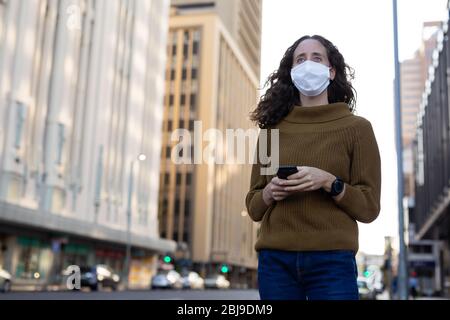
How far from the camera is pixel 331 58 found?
2.50m

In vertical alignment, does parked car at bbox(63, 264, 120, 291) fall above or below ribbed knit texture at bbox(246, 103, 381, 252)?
below

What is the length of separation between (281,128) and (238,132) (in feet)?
0.65

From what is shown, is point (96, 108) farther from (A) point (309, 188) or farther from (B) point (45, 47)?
(A) point (309, 188)

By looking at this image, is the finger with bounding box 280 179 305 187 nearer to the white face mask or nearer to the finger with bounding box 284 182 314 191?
the finger with bounding box 284 182 314 191

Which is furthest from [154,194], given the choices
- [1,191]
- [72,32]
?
[1,191]

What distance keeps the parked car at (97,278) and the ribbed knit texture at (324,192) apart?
30.7 metres

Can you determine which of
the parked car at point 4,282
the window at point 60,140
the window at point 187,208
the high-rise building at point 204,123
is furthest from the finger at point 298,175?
the window at point 187,208

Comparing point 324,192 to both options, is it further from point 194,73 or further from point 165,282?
point 194,73

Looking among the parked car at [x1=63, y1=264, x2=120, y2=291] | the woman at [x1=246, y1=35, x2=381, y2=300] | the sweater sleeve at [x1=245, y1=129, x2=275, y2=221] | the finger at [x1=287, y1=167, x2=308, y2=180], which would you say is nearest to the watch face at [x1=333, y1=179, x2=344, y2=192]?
the woman at [x1=246, y1=35, x2=381, y2=300]

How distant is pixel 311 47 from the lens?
8.05ft

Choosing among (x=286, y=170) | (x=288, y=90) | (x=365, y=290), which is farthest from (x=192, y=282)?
(x=286, y=170)

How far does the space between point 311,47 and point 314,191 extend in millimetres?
590

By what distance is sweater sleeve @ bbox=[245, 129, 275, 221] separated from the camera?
2.28m

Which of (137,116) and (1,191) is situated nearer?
(1,191)
